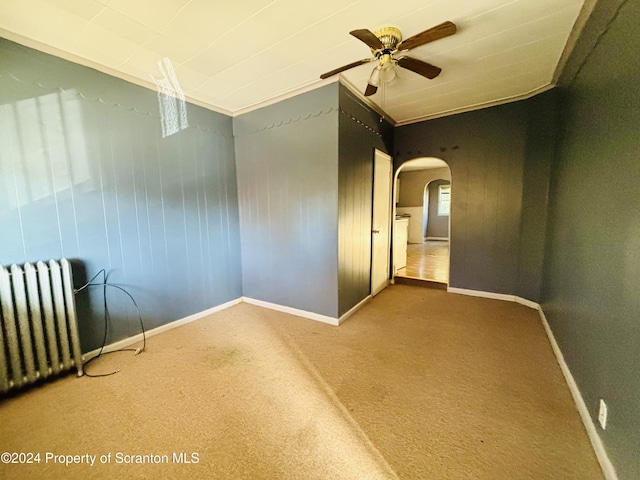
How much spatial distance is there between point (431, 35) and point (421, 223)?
717 cm

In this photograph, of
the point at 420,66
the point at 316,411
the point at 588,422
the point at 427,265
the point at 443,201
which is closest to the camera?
the point at 588,422

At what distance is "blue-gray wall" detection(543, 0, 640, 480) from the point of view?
108 cm

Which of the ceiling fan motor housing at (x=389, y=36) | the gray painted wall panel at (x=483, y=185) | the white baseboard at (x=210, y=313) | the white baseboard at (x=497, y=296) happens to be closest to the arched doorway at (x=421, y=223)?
the white baseboard at (x=497, y=296)

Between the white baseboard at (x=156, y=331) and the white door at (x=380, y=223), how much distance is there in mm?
2099

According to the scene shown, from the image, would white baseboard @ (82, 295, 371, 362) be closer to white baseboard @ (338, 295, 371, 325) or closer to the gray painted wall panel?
white baseboard @ (338, 295, 371, 325)

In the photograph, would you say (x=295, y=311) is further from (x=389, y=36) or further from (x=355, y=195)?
(x=389, y=36)

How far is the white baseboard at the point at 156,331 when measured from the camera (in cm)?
224

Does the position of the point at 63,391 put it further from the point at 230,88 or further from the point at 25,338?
the point at 230,88

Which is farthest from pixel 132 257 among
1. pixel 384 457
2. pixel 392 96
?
pixel 392 96

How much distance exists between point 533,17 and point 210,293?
3975mm

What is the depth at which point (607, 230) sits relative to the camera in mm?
1335

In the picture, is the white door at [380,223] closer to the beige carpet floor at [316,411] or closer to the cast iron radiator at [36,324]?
the beige carpet floor at [316,411]

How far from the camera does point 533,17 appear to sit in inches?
69.2

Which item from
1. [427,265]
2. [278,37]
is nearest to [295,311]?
[278,37]
